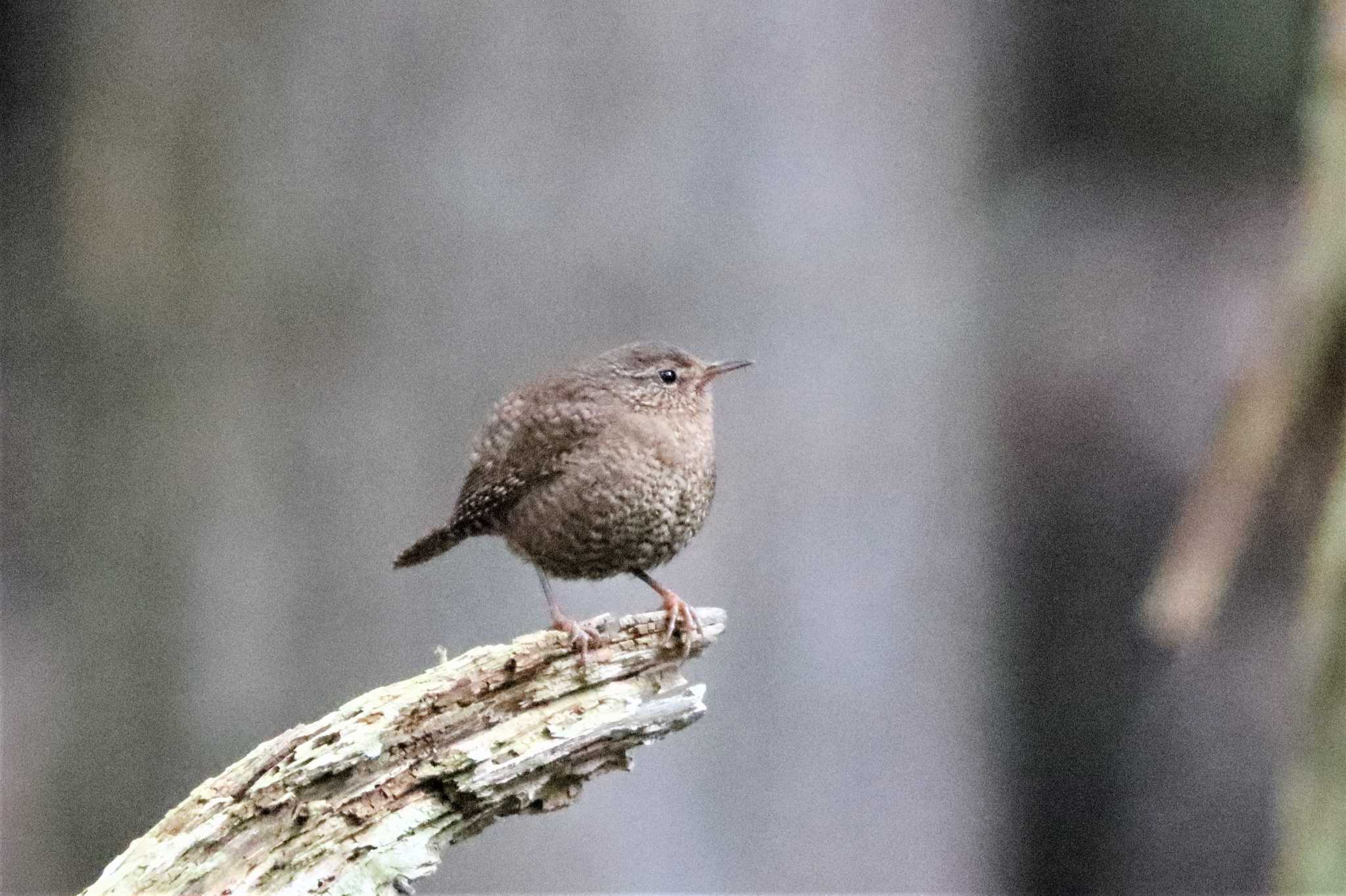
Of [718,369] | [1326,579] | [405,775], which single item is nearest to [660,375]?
[718,369]

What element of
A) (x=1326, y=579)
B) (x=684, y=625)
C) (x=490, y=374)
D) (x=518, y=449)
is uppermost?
(x=490, y=374)

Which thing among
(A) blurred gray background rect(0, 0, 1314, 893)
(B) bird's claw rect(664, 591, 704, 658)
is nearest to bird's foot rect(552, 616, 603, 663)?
(B) bird's claw rect(664, 591, 704, 658)

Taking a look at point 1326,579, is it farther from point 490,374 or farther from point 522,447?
Result: point 490,374

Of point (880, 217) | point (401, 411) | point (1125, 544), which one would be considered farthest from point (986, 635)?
point (401, 411)

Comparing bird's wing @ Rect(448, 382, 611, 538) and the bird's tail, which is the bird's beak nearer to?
bird's wing @ Rect(448, 382, 611, 538)

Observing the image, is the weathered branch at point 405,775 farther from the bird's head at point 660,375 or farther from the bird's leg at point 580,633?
the bird's head at point 660,375

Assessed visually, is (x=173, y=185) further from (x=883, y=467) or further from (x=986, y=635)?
(x=986, y=635)
